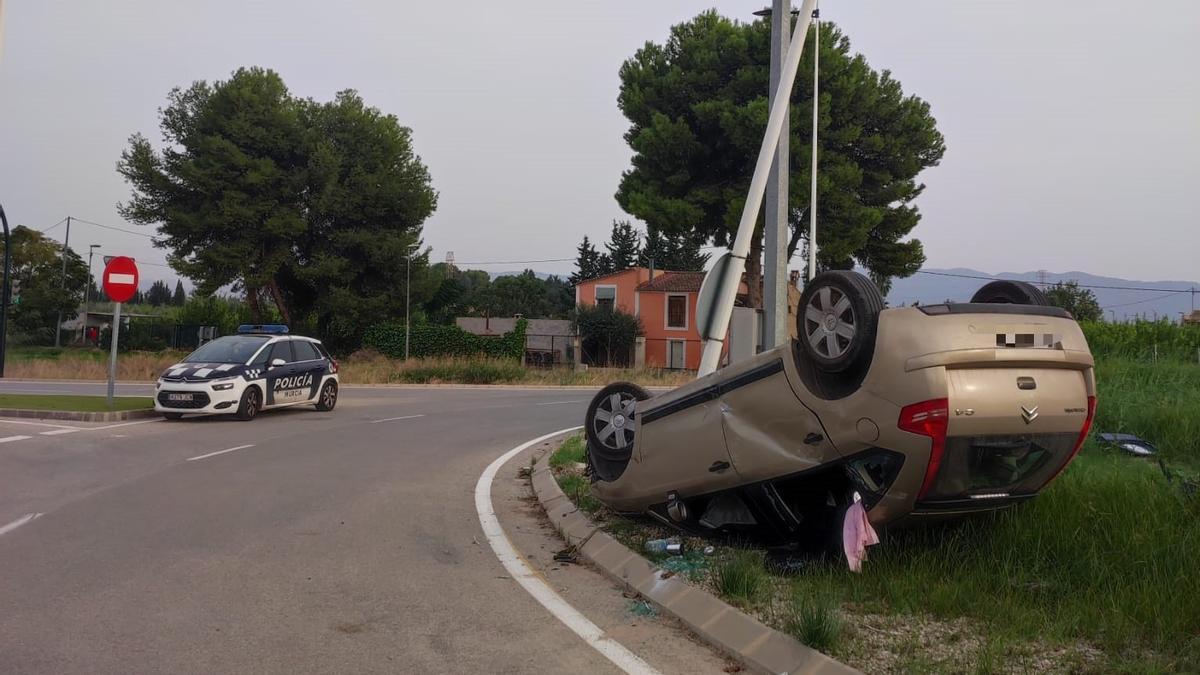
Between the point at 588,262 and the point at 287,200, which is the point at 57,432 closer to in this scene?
the point at 287,200

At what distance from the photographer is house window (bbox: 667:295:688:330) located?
54.8 meters

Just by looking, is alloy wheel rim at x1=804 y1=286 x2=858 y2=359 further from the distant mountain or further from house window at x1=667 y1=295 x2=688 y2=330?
house window at x1=667 y1=295 x2=688 y2=330

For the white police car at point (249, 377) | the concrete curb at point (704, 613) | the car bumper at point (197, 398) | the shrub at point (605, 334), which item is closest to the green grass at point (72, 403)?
the white police car at point (249, 377)

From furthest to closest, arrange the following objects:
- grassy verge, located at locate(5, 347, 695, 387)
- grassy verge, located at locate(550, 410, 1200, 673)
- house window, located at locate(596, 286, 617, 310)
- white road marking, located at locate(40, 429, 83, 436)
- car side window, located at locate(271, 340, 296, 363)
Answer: house window, located at locate(596, 286, 617, 310) → grassy verge, located at locate(5, 347, 695, 387) → car side window, located at locate(271, 340, 296, 363) → white road marking, located at locate(40, 429, 83, 436) → grassy verge, located at locate(550, 410, 1200, 673)

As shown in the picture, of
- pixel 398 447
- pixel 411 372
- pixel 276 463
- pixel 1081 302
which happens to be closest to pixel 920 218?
pixel 1081 302

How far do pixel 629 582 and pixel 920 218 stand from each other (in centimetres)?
3118

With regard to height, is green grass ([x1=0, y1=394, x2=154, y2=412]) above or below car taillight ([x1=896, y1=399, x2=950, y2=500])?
below

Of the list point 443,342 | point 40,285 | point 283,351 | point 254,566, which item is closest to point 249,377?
point 283,351

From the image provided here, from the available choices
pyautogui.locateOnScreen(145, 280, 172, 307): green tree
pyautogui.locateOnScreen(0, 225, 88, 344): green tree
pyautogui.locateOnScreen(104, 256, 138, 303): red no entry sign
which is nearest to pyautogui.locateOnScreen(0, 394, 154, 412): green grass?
pyautogui.locateOnScreen(104, 256, 138, 303): red no entry sign

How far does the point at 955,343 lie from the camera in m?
4.43

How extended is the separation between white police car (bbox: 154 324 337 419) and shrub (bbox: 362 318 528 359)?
885 inches

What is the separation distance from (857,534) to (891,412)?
0.76 meters

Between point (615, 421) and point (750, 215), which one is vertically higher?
point (750, 215)

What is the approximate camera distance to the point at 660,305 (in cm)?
5556
